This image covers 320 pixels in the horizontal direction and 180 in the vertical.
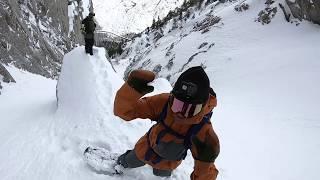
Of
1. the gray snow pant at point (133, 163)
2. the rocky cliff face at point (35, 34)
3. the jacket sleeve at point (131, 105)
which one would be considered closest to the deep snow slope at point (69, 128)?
the gray snow pant at point (133, 163)

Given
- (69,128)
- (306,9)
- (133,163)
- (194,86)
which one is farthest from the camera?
(306,9)

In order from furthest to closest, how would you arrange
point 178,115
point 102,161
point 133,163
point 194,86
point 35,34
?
point 35,34
point 102,161
point 133,163
point 178,115
point 194,86

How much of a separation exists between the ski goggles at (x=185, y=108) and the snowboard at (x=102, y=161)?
74.4 inches

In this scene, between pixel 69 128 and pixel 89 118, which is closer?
pixel 69 128

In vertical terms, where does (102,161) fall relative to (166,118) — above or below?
below

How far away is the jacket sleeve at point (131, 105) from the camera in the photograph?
4566mm

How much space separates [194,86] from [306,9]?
17310 mm

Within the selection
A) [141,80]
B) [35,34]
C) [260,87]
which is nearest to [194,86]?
[141,80]

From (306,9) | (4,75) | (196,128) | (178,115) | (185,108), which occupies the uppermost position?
(185,108)

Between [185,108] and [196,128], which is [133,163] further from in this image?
[185,108]

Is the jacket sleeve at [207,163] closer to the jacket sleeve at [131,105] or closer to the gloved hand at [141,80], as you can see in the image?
the jacket sleeve at [131,105]

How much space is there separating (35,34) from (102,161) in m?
25.9

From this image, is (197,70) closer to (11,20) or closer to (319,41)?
(319,41)

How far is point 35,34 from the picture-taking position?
30.1 meters
